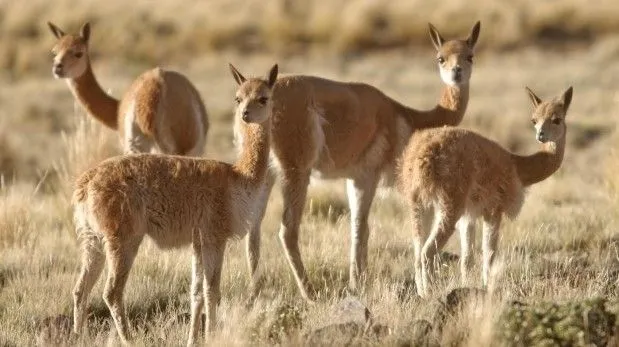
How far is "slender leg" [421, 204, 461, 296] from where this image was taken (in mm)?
9273

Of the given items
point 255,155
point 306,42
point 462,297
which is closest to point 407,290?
point 462,297

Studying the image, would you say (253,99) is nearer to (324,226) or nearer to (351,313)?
(351,313)

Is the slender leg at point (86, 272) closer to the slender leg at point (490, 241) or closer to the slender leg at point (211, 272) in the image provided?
the slender leg at point (211, 272)

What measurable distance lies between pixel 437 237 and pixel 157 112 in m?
3.68

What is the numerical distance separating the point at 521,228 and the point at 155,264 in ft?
12.7

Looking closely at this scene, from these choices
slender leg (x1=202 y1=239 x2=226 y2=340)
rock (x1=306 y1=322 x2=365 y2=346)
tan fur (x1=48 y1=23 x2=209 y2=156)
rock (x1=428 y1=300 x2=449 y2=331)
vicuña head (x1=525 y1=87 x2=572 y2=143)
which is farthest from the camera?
tan fur (x1=48 y1=23 x2=209 y2=156)

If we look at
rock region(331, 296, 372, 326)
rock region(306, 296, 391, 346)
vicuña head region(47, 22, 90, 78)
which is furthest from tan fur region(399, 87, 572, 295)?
vicuña head region(47, 22, 90, 78)

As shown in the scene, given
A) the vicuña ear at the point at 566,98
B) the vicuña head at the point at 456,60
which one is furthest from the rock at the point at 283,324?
the vicuña head at the point at 456,60

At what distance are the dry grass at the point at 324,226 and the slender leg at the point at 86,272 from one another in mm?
163

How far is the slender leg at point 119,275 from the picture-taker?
26.1 ft

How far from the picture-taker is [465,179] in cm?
931

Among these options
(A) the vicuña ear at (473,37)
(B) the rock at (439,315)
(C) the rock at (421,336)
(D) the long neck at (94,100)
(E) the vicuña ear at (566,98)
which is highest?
(A) the vicuña ear at (473,37)

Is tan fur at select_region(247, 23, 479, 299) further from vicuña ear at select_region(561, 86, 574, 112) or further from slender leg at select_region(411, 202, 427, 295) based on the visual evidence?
vicuña ear at select_region(561, 86, 574, 112)

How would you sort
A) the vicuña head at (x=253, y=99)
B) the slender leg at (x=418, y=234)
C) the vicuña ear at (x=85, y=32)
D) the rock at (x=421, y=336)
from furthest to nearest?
the vicuña ear at (x=85, y=32) < the slender leg at (x=418, y=234) < the vicuña head at (x=253, y=99) < the rock at (x=421, y=336)
